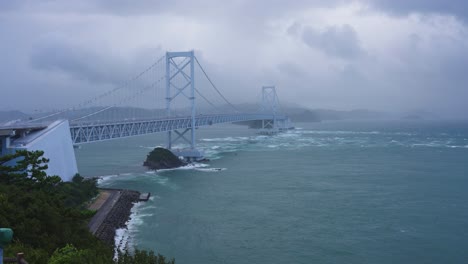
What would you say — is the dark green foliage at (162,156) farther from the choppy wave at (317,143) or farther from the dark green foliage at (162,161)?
the choppy wave at (317,143)

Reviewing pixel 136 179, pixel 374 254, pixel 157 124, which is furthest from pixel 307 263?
pixel 157 124

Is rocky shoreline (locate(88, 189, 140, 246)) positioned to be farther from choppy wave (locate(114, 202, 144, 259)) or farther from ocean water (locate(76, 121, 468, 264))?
ocean water (locate(76, 121, 468, 264))

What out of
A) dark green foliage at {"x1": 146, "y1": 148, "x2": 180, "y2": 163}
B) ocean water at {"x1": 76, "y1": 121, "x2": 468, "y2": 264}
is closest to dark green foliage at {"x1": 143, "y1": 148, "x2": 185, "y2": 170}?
dark green foliage at {"x1": 146, "y1": 148, "x2": 180, "y2": 163}

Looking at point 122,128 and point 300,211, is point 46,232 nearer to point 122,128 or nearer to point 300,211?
point 300,211

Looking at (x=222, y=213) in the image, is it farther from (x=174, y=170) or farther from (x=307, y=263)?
(x=174, y=170)

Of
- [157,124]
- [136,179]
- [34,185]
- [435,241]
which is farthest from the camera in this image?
[157,124]
